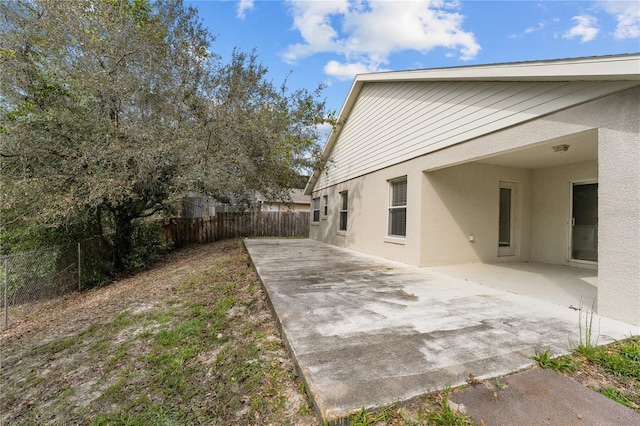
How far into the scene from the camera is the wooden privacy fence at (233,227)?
12.9 meters

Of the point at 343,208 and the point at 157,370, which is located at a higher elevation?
the point at 343,208

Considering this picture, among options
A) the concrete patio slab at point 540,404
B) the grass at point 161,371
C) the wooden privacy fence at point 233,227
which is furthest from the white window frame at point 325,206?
the concrete patio slab at point 540,404

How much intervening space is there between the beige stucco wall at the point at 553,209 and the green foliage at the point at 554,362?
A: 16.9 ft

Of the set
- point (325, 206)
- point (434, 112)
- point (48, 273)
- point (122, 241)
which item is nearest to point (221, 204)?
point (325, 206)

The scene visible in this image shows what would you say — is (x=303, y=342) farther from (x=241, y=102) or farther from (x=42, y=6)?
(x=42, y=6)

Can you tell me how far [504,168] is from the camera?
672cm

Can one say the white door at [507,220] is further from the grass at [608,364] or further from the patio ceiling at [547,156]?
the grass at [608,364]

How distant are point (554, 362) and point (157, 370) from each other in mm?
3359

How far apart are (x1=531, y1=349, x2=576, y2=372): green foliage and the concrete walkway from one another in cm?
9

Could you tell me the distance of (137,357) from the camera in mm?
2971

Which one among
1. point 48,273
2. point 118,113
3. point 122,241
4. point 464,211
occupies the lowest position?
point 48,273

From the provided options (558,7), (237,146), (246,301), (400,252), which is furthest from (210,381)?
(558,7)

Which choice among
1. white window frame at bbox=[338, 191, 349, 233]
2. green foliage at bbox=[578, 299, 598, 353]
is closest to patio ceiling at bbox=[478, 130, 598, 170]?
green foliage at bbox=[578, 299, 598, 353]

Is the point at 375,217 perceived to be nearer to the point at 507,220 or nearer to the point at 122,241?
the point at 507,220
